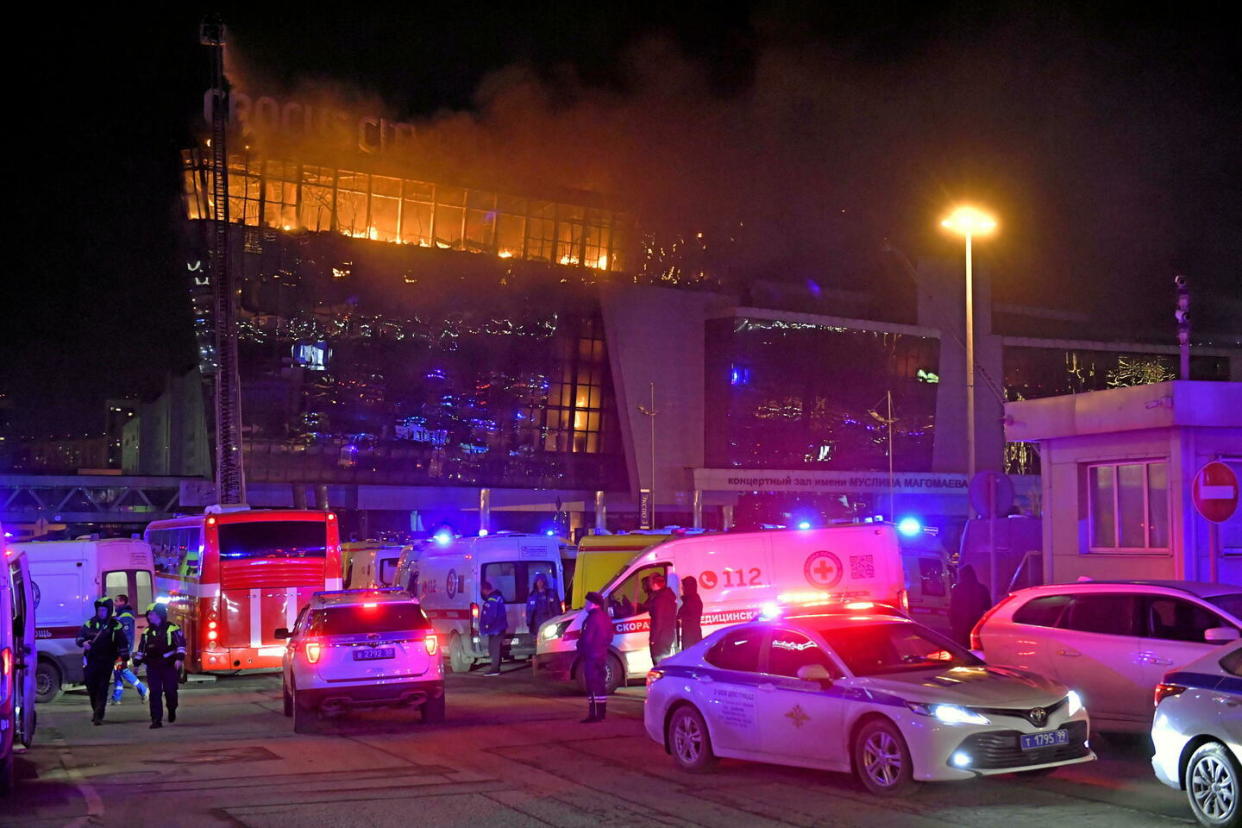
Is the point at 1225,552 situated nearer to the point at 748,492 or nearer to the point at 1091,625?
the point at 1091,625

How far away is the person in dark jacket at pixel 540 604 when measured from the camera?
21.8 meters

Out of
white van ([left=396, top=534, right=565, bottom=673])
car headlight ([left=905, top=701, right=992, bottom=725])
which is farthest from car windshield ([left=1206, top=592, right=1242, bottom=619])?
white van ([left=396, top=534, right=565, bottom=673])

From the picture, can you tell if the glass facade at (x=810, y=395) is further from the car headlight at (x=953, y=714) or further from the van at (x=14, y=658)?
the car headlight at (x=953, y=714)

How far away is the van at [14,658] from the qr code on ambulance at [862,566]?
10.6m

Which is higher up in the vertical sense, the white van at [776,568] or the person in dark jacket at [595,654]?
the white van at [776,568]

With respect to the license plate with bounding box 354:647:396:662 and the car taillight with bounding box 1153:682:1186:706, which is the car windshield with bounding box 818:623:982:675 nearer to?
the car taillight with bounding box 1153:682:1186:706

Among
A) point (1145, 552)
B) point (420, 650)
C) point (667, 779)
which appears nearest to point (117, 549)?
point (420, 650)

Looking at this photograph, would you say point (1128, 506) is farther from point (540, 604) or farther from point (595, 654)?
point (540, 604)

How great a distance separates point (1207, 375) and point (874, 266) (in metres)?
18.6

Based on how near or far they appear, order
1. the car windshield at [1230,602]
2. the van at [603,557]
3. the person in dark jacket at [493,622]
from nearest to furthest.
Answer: the car windshield at [1230,602] < the person in dark jacket at [493,622] < the van at [603,557]

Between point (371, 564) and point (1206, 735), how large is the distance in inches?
945

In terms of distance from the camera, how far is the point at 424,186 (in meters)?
54.6

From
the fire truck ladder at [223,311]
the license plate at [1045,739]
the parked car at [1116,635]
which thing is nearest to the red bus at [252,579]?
the parked car at [1116,635]

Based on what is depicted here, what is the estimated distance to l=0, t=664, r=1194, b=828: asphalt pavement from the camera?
8469 millimetres
